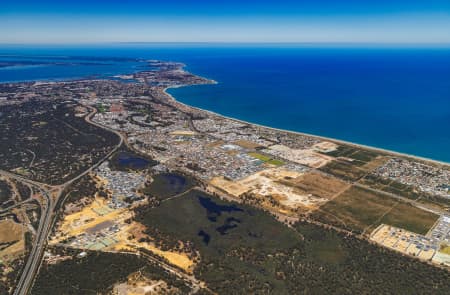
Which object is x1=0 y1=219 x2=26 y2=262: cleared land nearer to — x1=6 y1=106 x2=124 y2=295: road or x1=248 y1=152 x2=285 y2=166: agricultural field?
x1=6 y1=106 x2=124 y2=295: road

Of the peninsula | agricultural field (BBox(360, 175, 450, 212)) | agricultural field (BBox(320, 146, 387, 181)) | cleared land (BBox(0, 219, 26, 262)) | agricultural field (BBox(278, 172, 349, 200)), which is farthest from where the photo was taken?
agricultural field (BBox(320, 146, 387, 181))

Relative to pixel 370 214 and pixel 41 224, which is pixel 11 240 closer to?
pixel 41 224

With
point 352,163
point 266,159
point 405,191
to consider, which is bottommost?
point 405,191

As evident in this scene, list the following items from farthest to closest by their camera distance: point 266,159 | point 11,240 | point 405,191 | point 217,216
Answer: point 266,159, point 405,191, point 217,216, point 11,240

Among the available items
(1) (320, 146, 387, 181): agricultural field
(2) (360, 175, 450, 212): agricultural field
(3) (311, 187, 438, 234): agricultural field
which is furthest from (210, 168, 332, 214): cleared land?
(2) (360, 175, 450, 212): agricultural field

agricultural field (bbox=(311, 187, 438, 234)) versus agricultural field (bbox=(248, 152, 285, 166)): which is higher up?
agricultural field (bbox=(248, 152, 285, 166))

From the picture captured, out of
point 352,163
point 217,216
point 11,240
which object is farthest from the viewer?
point 352,163

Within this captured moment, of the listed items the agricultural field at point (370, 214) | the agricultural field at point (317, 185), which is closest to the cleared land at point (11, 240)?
the agricultural field at point (370, 214)

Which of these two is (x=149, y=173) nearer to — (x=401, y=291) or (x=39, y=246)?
(x=39, y=246)

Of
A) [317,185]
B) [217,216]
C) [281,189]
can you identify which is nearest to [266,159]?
[281,189]
